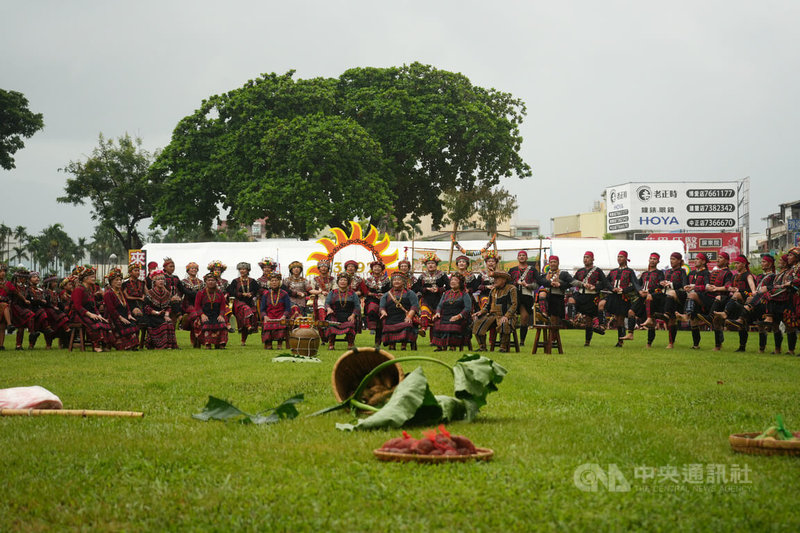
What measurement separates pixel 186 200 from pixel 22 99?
29.8 feet

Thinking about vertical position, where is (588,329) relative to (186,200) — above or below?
below

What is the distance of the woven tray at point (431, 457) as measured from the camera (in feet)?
15.7

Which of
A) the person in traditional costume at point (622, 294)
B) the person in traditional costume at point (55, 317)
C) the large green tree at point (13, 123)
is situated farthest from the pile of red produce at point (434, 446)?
the large green tree at point (13, 123)

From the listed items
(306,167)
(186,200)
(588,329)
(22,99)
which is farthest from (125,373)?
(22,99)

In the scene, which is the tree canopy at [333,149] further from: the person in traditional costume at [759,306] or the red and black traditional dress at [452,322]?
the person in traditional costume at [759,306]

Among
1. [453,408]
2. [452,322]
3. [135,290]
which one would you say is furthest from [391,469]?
[135,290]

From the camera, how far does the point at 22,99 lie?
1495 inches

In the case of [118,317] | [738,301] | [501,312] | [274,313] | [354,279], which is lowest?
[118,317]

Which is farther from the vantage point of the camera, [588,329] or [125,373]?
[588,329]

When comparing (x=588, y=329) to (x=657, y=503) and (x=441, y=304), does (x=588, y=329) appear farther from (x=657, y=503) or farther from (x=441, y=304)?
(x=657, y=503)

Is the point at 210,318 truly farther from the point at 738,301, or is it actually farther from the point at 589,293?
the point at 738,301

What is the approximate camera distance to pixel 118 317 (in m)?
16.6

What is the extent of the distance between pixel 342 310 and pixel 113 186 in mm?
32355

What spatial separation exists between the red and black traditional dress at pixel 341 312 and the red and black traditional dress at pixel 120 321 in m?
3.90
